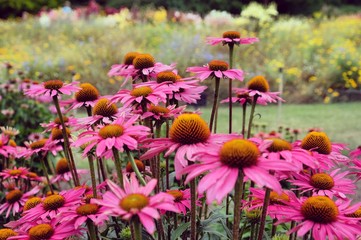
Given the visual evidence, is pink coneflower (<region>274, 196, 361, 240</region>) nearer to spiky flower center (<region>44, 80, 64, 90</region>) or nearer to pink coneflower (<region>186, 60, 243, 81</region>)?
pink coneflower (<region>186, 60, 243, 81</region>)

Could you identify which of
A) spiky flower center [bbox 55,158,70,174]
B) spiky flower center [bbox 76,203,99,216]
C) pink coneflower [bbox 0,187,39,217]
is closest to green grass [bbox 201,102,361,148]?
spiky flower center [bbox 55,158,70,174]

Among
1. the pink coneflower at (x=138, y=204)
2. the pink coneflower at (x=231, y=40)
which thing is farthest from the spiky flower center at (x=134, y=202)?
the pink coneflower at (x=231, y=40)

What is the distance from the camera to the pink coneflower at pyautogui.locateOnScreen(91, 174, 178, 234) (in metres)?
0.89

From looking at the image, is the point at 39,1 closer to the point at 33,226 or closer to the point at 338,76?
the point at 338,76

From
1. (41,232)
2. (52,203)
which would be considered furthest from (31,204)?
(41,232)

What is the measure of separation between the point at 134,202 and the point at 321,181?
2.02ft

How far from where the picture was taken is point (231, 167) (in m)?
0.96

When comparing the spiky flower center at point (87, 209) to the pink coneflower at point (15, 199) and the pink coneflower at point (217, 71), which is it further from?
the pink coneflower at point (15, 199)

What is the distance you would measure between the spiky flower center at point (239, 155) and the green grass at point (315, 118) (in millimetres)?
3275

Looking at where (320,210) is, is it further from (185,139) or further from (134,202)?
(134,202)

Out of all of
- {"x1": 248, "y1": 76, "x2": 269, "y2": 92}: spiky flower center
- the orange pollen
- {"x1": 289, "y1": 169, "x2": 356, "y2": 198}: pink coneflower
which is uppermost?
{"x1": 248, "y1": 76, "x2": 269, "y2": 92}: spiky flower center

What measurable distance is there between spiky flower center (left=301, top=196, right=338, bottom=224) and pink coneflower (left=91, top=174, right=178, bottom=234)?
14.9 inches

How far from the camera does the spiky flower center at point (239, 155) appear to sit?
96cm

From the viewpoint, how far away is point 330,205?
1.13 m
